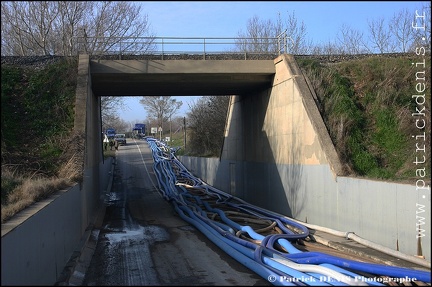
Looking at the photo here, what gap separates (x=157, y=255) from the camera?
10883mm

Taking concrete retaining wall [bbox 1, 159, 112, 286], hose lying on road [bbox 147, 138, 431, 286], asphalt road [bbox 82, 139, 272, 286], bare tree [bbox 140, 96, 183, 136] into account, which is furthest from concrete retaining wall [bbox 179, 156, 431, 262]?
bare tree [bbox 140, 96, 183, 136]

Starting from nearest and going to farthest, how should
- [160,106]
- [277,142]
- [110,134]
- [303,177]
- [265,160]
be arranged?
[303,177] < [277,142] < [265,160] < [110,134] < [160,106]

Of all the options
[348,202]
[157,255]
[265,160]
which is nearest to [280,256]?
[157,255]

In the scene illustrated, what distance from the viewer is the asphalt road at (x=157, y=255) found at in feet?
27.9

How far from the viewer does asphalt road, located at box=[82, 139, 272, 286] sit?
8.52 metres

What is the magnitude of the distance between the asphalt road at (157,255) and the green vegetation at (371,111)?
220 inches

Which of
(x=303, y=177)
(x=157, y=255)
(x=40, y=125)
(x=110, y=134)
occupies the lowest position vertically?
(x=157, y=255)

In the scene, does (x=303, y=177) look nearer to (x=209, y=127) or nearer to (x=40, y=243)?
(x=40, y=243)

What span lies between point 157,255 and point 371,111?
32.0 ft

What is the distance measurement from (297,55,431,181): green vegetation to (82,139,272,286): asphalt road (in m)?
5.59

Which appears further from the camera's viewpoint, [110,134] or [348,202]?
[110,134]

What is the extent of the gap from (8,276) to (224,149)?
81.9 ft

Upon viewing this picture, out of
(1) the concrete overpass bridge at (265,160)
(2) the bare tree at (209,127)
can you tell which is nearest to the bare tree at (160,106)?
(2) the bare tree at (209,127)

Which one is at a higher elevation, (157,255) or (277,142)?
(277,142)
